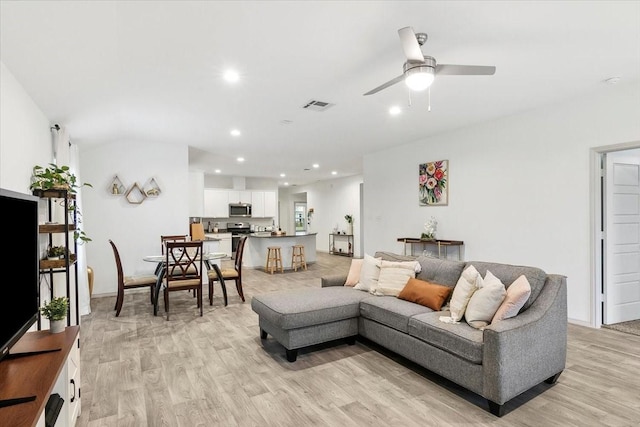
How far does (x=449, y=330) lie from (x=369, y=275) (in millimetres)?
1348

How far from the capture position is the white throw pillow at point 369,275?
379cm

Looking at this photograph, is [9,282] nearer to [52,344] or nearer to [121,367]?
[52,344]

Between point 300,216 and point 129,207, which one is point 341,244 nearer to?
point 300,216

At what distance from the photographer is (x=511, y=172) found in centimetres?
473

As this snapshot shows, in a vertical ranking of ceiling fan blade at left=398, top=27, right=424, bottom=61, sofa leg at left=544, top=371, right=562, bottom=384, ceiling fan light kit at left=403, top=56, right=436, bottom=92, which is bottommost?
sofa leg at left=544, top=371, right=562, bottom=384

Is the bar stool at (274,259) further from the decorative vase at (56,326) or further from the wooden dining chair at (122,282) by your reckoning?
the decorative vase at (56,326)

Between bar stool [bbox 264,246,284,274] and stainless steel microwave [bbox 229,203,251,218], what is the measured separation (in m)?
3.26

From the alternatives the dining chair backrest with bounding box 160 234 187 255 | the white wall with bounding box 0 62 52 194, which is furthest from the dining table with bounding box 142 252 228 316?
the white wall with bounding box 0 62 52 194

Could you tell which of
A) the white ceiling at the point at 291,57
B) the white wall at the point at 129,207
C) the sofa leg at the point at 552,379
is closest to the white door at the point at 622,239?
the white ceiling at the point at 291,57

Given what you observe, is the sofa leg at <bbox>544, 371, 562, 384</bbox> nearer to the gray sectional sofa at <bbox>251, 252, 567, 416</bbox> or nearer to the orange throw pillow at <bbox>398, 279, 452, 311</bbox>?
the gray sectional sofa at <bbox>251, 252, 567, 416</bbox>

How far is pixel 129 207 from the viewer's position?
19.4 ft

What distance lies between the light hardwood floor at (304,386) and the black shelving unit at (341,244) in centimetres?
736

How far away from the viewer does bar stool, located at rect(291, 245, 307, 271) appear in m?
8.47

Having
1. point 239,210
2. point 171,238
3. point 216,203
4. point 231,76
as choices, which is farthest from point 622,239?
point 216,203
